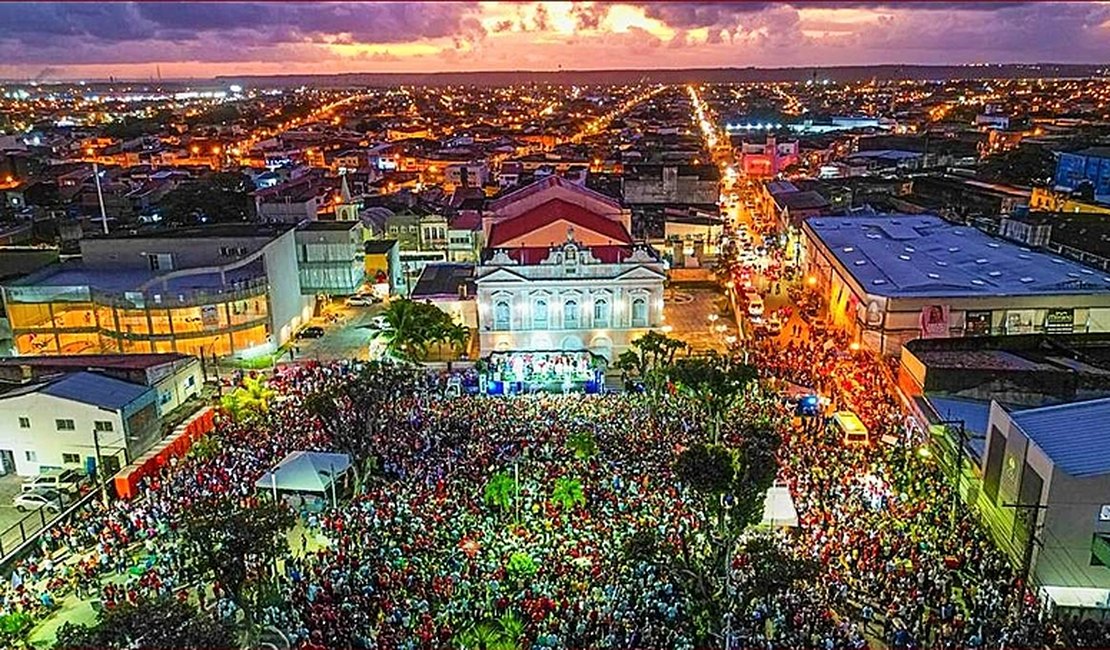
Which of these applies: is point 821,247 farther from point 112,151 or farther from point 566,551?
point 112,151

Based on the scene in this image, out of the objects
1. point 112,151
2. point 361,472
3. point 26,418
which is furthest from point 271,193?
point 112,151

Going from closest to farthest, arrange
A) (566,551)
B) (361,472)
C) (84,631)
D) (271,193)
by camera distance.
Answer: (84,631)
(566,551)
(361,472)
(271,193)

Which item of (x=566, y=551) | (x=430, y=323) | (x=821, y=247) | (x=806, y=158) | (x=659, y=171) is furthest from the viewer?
(x=806, y=158)

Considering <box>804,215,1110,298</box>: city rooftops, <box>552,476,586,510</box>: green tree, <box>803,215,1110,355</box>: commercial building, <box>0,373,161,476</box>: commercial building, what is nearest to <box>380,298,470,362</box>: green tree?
<box>0,373,161,476</box>: commercial building

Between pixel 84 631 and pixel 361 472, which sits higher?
pixel 84 631

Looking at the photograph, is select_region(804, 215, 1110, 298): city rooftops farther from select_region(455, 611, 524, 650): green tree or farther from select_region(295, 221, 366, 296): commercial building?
select_region(295, 221, 366, 296): commercial building

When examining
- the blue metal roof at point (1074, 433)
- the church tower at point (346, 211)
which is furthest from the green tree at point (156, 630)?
the church tower at point (346, 211)

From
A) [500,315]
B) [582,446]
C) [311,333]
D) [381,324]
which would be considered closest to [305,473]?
[582,446]
